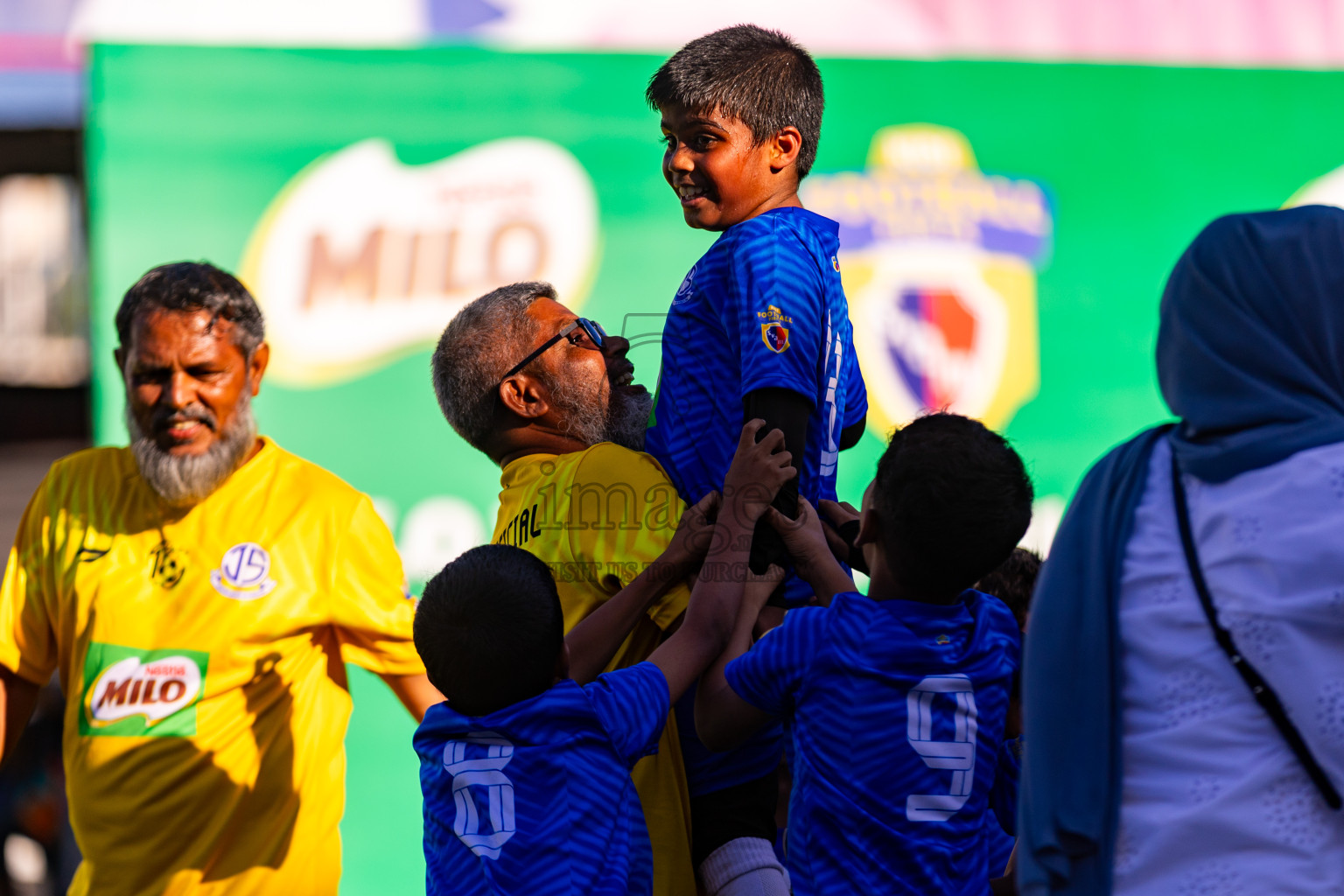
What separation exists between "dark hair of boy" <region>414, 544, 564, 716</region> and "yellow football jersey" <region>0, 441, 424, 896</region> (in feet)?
3.90

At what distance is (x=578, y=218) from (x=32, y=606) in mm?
2646

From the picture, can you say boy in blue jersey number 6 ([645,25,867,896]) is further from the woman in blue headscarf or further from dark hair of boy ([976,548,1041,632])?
the woman in blue headscarf

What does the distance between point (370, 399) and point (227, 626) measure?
204cm

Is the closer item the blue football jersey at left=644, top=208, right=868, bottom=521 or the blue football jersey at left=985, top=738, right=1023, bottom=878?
the blue football jersey at left=644, top=208, right=868, bottom=521

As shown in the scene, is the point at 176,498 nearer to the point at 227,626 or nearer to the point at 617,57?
the point at 227,626

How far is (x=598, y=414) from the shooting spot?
2854 millimetres

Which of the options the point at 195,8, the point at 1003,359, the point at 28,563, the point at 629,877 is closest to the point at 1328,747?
the point at 629,877

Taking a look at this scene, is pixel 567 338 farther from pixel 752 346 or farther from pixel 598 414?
pixel 752 346

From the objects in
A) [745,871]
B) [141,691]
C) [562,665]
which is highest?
[562,665]

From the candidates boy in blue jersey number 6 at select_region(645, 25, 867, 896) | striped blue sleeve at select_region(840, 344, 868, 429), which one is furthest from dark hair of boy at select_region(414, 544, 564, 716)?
striped blue sleeve at select_region(840, 344, 868, 429)

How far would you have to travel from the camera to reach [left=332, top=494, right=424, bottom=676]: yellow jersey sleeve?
128 inches

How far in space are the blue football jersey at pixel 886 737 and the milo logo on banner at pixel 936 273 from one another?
3.20m

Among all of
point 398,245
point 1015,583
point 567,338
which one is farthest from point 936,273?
point 567,338

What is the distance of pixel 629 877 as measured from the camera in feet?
7.06
